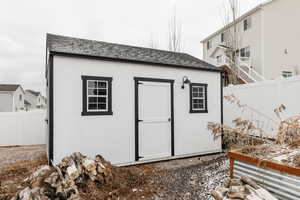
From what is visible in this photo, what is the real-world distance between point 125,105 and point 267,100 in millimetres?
5331

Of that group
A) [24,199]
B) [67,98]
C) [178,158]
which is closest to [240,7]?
[178,158]

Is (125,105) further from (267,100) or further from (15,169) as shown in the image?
(267,100)

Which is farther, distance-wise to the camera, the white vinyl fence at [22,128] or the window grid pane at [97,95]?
the white vinyl fence at [22,128]

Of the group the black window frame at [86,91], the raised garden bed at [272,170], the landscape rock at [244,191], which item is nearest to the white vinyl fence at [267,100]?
the raised garden bed at [272,170]

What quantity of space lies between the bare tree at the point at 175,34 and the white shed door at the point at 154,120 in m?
10.6

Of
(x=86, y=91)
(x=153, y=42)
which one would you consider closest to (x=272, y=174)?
(x=86, y=91)

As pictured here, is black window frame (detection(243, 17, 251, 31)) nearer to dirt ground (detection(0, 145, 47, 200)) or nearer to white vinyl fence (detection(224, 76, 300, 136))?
white vinyl fence (detection(224, 76, 300, 136))

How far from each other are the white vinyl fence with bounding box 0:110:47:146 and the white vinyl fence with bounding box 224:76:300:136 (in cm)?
841

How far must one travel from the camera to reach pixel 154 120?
4.84m

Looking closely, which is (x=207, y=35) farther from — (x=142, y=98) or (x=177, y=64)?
(x=142, y=98)

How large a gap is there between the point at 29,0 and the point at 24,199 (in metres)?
7.90

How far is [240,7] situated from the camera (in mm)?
12562

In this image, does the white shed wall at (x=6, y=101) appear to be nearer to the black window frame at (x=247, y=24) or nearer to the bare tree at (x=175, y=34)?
the bare tree at (x=175, y=34)

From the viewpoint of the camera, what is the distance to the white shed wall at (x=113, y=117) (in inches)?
154
